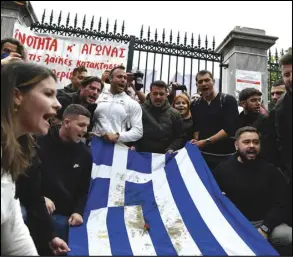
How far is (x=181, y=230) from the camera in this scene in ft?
9.46

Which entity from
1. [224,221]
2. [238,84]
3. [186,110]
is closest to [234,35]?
[238,84]

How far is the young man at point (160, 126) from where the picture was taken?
13.4 feet

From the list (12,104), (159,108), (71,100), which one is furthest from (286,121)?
(71,100)

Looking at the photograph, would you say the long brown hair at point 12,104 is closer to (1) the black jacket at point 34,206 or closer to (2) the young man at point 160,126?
(1) the black jacket at point 34,206

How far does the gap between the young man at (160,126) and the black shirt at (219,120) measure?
0.27 metres

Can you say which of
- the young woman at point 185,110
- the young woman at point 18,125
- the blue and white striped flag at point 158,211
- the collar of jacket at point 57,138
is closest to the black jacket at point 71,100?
the blue and white striped flag at point 158,211

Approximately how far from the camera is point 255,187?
10.1ft

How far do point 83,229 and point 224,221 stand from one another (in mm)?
1256

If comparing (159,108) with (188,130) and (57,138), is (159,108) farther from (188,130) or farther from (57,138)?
(57,138)

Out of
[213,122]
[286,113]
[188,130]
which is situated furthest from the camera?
[188,130]

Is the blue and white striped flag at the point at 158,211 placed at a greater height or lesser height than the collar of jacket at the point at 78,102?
lesser

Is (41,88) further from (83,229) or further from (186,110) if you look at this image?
(186,110)

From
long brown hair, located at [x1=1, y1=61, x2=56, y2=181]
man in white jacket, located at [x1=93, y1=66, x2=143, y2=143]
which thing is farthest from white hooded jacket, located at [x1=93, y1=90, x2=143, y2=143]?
long brown hair, located at [x1=1, y1=61, x2=56, y2=181]

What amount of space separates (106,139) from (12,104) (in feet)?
8.17
